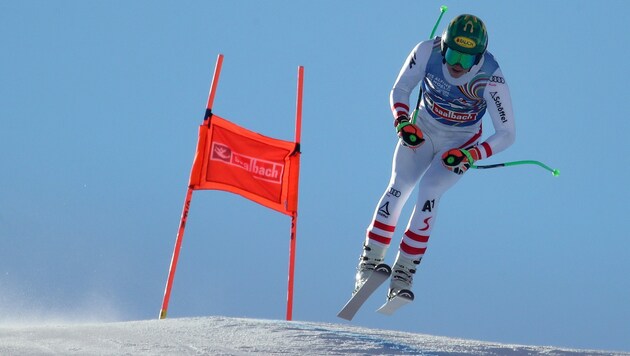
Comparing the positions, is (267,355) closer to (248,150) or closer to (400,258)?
(400,258)

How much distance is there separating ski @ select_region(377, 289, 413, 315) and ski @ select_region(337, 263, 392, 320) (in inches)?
7.9

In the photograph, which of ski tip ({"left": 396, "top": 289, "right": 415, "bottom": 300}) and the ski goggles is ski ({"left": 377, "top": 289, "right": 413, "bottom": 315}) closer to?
ski tip ({"left": 396, "top": 289, "right": 415, "bottom": 300})

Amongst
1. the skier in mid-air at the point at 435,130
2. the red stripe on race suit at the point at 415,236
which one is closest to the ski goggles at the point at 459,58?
the skier in mid-air at the point at 435,130

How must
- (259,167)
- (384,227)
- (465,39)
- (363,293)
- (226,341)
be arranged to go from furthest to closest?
(259,167)
(384,227)
(363,293)
(465,39)
(226,341)

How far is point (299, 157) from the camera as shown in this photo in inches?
429

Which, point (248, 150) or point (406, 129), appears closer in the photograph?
point (406, 129)

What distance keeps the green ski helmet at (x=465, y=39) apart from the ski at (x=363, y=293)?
6.68ft

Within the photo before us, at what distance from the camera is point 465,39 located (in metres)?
7.89

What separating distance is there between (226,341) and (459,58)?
335 centimetres

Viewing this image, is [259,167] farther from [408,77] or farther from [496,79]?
[496,79]

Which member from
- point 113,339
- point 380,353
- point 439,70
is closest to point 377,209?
point 439,70

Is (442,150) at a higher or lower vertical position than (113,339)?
higher

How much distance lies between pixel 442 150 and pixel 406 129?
0.54 metres

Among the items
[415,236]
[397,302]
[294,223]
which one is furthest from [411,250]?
[294,223]
